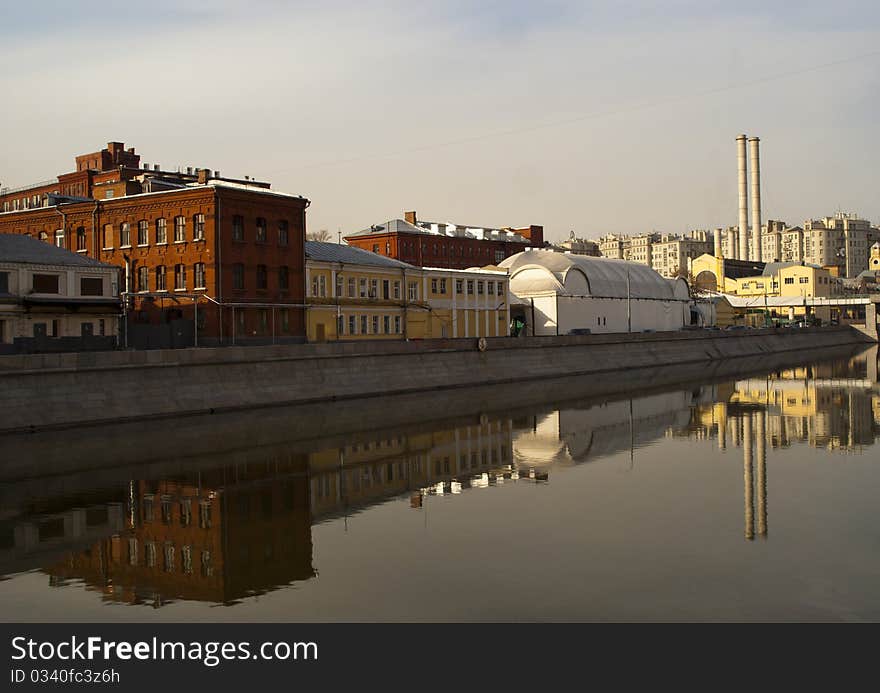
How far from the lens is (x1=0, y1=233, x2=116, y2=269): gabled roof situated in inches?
1994

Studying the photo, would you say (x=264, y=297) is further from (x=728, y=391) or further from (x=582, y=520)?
(x=582, y=520)

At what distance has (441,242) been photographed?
13825cm

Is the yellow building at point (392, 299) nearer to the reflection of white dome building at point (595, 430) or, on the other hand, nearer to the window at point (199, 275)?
the window at point (199, 275)

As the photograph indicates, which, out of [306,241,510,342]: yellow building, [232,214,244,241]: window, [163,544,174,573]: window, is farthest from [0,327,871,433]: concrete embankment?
[163,544,174,573]: window

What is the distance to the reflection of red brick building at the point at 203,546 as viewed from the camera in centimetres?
1952

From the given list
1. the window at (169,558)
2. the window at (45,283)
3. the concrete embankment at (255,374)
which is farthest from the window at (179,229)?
the window at (169,558)

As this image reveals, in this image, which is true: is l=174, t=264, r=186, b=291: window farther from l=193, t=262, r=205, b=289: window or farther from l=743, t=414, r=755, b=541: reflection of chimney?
l=743, t=414, r=755, b=541: reflection of chimney

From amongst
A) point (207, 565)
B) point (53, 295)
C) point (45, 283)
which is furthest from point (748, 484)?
point (45, 283)

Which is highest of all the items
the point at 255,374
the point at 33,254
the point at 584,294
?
the point at 584,294

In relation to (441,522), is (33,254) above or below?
above

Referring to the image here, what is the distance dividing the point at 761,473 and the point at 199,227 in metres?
44.1

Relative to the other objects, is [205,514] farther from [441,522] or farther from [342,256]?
[342,256]

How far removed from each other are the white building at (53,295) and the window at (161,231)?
1034 cm

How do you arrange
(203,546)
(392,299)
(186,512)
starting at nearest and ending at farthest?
(203,546) → (186,512) → (392,299)
